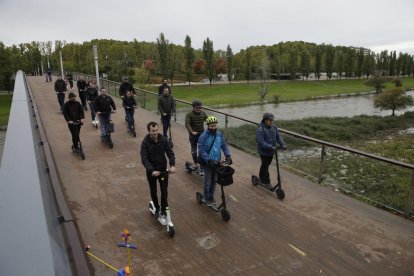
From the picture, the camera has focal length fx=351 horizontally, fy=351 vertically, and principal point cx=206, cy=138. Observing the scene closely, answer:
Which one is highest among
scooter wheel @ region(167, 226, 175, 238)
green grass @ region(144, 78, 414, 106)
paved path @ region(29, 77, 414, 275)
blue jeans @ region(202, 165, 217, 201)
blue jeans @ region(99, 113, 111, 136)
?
blue jeans @ region(99, 113, 111, 136)

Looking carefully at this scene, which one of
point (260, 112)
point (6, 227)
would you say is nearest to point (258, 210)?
point (6, 227)

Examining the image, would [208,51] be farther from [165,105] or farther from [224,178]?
[224,178]

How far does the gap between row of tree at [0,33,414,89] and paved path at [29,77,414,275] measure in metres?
55.7

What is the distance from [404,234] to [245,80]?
9277 cm

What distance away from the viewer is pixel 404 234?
229 inches

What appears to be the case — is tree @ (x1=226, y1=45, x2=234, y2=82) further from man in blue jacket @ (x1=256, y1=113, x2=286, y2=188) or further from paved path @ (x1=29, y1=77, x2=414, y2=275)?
man in blue jacket @ (x1=256, y1=113, x2=286, y2=188)

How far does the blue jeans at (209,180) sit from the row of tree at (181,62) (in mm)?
56706

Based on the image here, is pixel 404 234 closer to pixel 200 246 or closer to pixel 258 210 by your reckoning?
pixel 258 210

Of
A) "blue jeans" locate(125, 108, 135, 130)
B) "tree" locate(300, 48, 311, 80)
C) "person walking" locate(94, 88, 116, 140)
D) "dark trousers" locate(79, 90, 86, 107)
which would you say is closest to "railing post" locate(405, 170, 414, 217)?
"person walking" locate(94, 88, 116, 140)

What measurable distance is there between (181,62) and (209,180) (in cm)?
8005

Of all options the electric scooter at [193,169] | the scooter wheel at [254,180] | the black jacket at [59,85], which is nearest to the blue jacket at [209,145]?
the scooter wheel at [254,180]

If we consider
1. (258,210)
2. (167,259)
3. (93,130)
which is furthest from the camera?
(93,130)

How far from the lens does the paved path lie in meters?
4.93

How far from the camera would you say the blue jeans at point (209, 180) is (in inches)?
253
